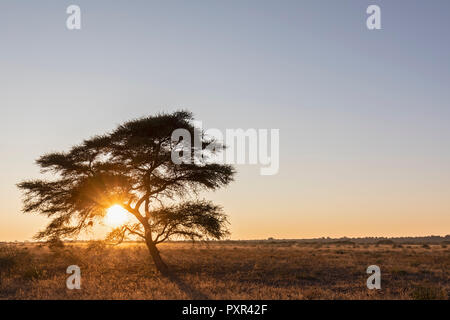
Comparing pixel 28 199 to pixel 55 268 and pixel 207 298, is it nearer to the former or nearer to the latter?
pixel 55 268

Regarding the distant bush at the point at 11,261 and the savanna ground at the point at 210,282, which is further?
the distant bush at the point at 11,261

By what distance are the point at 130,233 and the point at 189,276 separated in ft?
16.2

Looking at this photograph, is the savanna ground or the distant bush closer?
the savanna ground

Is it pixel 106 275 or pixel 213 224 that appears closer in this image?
pixel 106 275

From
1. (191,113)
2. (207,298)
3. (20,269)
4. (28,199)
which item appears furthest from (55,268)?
(207,298)

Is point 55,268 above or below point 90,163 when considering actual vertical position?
below

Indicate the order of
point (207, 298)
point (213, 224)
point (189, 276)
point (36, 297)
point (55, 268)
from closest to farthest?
point (207, 298) < point (36, 297) < point (189, 276) < point (213, 224) < point (55, 268)

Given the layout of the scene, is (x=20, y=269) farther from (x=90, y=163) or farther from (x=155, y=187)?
(x=155, y=187)

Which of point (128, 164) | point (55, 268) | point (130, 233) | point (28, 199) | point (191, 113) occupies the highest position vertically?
point (191, 113)

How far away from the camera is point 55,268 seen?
1085 inches

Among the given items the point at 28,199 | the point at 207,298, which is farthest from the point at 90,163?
the point at 207,298

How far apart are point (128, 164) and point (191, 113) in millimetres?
4662

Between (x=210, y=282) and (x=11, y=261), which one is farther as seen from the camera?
(x=11, y=261)
